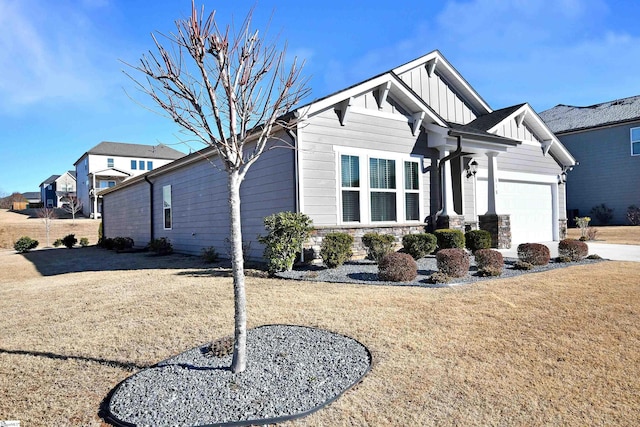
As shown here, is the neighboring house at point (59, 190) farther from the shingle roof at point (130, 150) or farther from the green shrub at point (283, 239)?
the green shrub at point (283, 239)

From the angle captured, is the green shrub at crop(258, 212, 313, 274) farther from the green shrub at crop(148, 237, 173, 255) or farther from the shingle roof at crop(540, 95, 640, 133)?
the shingle roof at crop(540, 95, 640, 133)

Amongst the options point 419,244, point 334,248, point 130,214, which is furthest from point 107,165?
point 419,244

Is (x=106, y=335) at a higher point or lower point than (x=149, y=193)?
lower

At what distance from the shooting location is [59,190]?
53594 mm

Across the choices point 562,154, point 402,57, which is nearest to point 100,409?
point 402,57

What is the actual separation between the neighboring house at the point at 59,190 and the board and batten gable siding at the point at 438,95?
50.0 meters

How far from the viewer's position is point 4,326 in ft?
17.3

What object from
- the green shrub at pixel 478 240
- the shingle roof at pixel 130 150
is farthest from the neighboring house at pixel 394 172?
the shingle roof at pixel 130 150

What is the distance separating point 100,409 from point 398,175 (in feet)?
30.4

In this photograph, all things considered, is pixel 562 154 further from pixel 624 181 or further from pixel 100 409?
pixel 100 409

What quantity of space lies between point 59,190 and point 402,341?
6187 cm

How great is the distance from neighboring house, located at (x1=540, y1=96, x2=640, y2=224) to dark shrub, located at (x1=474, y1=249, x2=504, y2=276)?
734 inches

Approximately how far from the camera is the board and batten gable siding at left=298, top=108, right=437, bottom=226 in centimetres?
927

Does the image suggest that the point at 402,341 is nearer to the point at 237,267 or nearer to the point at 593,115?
the point at 237,267
